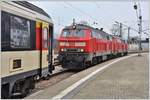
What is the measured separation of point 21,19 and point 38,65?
7.97 ft

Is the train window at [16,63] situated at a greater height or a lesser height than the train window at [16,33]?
lesser

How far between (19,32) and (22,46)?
0.49m

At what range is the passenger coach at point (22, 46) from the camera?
9.73 m

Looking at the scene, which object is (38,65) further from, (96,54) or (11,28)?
(96,54)

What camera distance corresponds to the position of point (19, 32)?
1074cm

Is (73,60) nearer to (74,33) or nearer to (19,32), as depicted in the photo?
(74,33)

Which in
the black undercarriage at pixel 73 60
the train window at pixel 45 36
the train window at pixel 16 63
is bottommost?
the black undercarriage at pixel 73 60

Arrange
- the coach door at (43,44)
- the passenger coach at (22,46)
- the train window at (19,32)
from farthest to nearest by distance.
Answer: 1. the coach door at (43,44)
2. the train window at (19,32)
3. the passenger coach at (22,46)

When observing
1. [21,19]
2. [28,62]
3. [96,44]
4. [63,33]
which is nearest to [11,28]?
[21,19]

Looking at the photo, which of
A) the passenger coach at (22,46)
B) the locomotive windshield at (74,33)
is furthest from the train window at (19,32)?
the locomotive windshield at (74,33)

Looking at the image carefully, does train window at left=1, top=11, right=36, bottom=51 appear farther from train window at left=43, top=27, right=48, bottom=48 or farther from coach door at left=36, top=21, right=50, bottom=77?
train window at left=43, top=27, right=48, bottom=48

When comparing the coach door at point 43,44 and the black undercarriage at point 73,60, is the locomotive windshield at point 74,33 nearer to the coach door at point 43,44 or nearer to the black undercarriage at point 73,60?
the black undercarriage at point 73,60

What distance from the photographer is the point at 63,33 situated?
25.3 m

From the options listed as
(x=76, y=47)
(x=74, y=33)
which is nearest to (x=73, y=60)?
(x=76, y=47)
